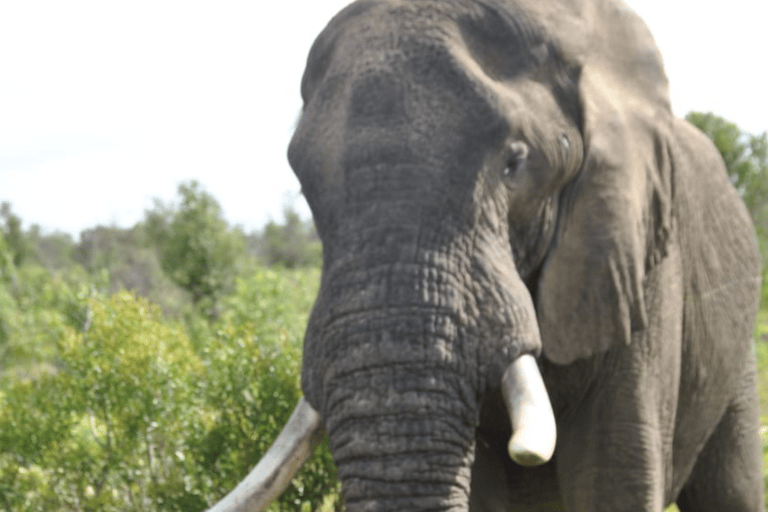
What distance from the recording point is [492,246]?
2.39m

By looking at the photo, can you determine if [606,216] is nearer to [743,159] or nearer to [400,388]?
[400,388]

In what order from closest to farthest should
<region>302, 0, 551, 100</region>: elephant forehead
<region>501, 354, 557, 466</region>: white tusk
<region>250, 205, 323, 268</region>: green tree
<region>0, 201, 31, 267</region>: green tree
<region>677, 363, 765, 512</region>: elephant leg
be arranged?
1. <region>501, 354, 557, 466</region>: white tusk
2. <region>302, 0, 551, 100</region>: elephant forehead
3. <region>677, 363, 765, 512</region>: elephant leg
4. <region>0, 201, 31, 267</region>: green tree
5. <region>250, 205, 323, 268</region>: green tree

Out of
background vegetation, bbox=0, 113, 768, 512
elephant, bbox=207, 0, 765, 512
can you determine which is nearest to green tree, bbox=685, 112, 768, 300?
background vegetation, bbox=0, 113, 768, 512

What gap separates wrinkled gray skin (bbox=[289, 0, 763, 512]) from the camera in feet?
7.22

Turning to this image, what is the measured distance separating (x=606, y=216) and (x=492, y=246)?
0.40 metres

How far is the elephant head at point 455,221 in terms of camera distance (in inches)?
85.9

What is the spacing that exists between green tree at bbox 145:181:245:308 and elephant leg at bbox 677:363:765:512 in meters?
18.8

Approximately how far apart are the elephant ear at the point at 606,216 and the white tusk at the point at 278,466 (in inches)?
27.8

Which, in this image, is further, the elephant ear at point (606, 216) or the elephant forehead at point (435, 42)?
the elephant ear at point (606, 216)

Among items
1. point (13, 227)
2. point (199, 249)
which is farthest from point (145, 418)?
point (13, 227)

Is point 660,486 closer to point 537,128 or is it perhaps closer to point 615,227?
point 615,227

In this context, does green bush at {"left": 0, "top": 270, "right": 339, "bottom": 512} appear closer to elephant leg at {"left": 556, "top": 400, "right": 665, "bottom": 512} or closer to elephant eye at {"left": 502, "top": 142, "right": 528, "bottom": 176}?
elephant leg at {"left": 556, "top": 400, "right": 665, "bottom": 512}

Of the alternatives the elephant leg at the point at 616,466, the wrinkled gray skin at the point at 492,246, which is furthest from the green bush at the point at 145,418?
the elephant leg at the point at 616,466

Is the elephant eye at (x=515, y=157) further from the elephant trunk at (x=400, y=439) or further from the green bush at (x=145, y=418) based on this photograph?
the green bush at (x=145, y=418)
